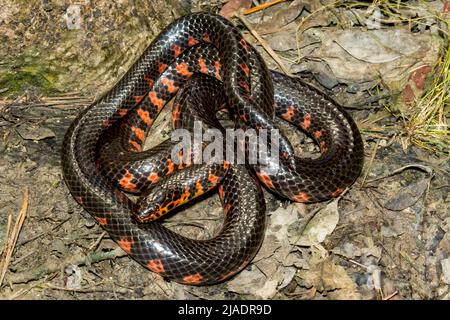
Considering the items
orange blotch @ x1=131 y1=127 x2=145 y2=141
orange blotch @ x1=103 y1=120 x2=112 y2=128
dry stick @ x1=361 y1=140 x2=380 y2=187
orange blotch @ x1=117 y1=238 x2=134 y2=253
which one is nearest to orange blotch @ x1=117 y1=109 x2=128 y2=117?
orange blotch @ x1=103 y1=120 x2=112 y2=128

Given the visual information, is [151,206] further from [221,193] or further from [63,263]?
[63,263]

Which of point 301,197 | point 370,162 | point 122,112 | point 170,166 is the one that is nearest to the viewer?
point 301,197

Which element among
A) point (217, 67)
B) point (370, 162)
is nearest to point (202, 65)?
point (217, 67)

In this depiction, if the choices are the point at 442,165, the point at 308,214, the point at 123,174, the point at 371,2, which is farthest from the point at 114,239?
the point at 371,2

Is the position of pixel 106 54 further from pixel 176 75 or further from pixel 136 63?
pixel 176 75

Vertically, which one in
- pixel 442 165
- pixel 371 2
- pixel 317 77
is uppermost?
pixel 371 2

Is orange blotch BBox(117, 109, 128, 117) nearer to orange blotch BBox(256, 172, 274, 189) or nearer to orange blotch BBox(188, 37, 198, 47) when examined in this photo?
orange blotch BBox(188, 37, 198, 47)
